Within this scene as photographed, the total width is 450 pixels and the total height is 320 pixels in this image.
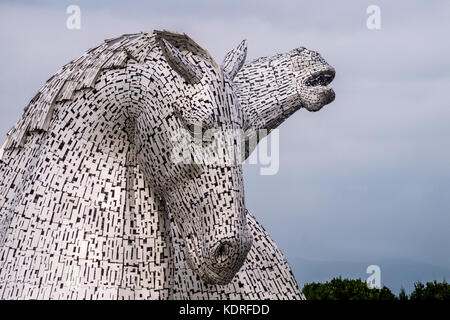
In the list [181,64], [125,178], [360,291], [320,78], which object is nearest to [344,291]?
[360,291]

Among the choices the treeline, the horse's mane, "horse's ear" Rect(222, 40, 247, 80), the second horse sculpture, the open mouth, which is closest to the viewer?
the second horse sculpture

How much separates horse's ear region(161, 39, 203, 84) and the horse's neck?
0.39m

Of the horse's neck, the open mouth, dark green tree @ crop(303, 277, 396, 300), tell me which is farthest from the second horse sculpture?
A: dark green tree @ crop(303, 277, 396, 300)

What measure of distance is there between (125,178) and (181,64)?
23.8 inches

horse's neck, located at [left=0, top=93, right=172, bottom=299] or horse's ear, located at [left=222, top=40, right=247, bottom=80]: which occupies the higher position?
horse's ear, located at [left=222, top=40, right=247, bottom=80]

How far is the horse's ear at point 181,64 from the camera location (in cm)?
356

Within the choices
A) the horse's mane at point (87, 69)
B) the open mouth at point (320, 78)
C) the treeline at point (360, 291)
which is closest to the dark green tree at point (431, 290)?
the treeline at point (360, 291)

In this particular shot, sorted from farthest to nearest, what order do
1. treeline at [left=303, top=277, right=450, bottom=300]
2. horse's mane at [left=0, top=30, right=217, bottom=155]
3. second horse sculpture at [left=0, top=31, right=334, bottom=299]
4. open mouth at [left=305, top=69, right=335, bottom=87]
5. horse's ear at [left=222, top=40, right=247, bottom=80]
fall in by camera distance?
treeline at [left=303, top=277, right=450, bottom=300] < open mouth at [left=305, top=69, right=335, bottom=87] < horse's ear at [left=222, top=40, right=247, bottom=80] < horse's mane at [left=0, top=30, right=217, bottom=155] < second horse sculpture at [left=0, top=31, right=334, bottom=299]

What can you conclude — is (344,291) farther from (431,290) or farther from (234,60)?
(234,60)

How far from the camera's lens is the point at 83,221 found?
363 cm

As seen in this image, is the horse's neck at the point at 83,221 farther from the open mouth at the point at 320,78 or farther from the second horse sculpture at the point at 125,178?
the open mouth at the point at 320,78

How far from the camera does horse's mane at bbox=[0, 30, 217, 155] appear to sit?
12.4 ft

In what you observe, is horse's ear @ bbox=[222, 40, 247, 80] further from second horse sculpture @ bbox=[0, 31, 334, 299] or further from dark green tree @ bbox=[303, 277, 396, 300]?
dark green tree @ bbox=[303, 277, 396, 300]
